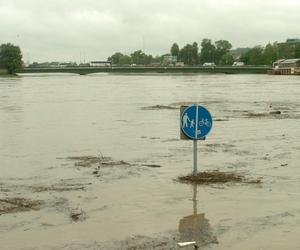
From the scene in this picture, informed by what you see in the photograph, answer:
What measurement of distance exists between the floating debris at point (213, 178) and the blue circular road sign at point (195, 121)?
0.86 meters

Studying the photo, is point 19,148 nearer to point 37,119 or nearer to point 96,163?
point 96,163

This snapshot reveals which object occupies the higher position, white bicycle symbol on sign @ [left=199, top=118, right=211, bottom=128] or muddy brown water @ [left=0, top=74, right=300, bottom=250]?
white bicycle symbol on sign @ [left=199, top=118, right=211, bottom=128]

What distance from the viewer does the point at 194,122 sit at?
36.7 feet

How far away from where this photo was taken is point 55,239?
775cm

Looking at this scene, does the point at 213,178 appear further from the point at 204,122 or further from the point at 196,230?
the point at 196,230

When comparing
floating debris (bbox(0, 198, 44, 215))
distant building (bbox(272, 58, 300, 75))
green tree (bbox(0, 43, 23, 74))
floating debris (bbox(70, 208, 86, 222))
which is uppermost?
floating debris (bbox(70, 208, 86, 222))

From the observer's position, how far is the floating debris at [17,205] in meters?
9.37

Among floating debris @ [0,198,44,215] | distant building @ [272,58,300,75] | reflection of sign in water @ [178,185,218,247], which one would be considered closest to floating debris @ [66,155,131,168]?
floating debris @ [0,198,44,215]

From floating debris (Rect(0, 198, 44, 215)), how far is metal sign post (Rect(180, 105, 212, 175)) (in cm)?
301

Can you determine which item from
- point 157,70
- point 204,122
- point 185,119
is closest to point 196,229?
point 185,119

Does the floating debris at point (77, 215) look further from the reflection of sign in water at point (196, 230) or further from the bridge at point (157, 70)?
the bridge at point (157, 70)

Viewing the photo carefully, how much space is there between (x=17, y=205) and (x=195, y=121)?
3.61 meters

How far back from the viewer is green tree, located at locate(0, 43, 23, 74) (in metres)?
177

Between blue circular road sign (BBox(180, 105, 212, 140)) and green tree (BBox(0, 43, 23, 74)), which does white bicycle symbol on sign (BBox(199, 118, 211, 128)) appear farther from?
green tree (BBox(0, 43, 23, 74))
